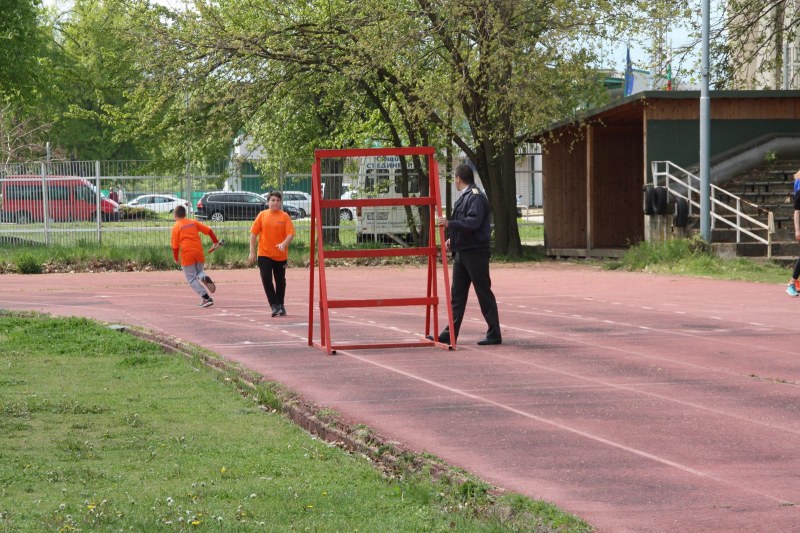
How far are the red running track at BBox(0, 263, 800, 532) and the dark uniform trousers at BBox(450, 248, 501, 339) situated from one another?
0.38 m

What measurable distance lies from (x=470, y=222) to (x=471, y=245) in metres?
0.31

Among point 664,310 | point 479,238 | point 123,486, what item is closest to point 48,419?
point 123,486

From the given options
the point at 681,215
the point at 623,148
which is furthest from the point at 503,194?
the point at 681,215

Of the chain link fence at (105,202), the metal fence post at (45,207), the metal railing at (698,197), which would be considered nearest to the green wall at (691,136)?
the metal railing at (698,197)

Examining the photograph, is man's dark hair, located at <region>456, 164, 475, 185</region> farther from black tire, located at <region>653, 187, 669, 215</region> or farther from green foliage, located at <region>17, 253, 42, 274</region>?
green foliage, located at <region>17, 253, 42, 274</region>

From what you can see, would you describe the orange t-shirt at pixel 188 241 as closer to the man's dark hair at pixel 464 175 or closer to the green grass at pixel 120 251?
the man's dark hair at pixel 464 175

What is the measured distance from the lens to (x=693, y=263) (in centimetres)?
2439

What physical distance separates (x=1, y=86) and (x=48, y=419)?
29.7 meters

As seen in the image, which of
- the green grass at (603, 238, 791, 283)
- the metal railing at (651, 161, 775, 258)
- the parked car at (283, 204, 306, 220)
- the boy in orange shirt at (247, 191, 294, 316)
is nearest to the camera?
the boy in orange shirt at (247, 191, 294, 316)

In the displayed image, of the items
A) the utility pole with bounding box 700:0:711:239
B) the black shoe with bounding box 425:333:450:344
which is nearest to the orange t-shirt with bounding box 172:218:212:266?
the black shoe with bounding box 425:333:450:344

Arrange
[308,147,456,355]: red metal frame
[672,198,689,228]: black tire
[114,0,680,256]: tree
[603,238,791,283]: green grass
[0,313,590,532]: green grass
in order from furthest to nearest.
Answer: [114,0,680,256]: tree < [672,198,689,228]: black tire < [603,238,791,283]: green grass < [308,147,456,355]: red metal frame < [0,313,590,532]: green grass

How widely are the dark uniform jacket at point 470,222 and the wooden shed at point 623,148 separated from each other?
15.7 m

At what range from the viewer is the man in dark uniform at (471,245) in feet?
43.1

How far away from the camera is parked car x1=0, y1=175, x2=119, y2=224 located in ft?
105
